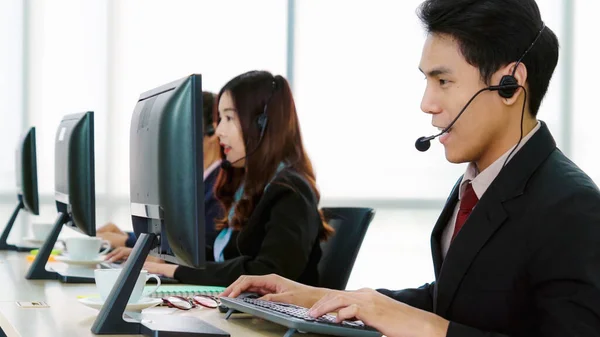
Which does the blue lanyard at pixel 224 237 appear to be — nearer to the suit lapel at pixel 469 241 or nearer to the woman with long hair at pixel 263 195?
the woman with long hair at pixel 263 195

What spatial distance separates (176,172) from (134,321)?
29 centimetres

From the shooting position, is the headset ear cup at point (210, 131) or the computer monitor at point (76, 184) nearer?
the computer monitor at point (76, 184)

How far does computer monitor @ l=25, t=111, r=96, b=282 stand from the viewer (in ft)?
6.88

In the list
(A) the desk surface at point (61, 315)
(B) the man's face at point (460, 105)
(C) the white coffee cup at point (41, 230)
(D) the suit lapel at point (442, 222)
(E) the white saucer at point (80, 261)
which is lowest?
(C) the white coffee cup at point (41, 230)

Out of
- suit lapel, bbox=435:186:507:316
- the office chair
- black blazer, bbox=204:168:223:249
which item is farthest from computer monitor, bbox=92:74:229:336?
black blazer, bbox=204:168:223:249

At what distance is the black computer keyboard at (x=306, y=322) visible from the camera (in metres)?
1.32

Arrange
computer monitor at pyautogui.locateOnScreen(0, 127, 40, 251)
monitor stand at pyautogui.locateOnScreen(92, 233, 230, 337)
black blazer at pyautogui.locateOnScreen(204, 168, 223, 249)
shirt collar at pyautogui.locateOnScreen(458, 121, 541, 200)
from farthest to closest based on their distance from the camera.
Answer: computer monitor at pyautogui.locateOnScreen(0, 127, 40, 251)
black blazer at pyautogui.locateOnScreen(204, 168, 223, 249)
shirt collar at pyautogui.locateOnScreen(458, 121, 541, 200)
monitor stand at pyautogui.locateOnScreen(92, 233, 230, 337)

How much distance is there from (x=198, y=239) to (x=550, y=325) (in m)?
0.55

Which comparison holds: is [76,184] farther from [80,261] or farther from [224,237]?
[224,237]

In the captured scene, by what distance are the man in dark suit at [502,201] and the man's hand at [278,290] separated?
0.67 feet

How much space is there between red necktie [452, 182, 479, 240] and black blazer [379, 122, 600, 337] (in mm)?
134

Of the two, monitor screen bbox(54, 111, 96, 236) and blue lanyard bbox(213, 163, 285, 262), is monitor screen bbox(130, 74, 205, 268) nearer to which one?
monitor screen bbox(54, 111, 96, 236)

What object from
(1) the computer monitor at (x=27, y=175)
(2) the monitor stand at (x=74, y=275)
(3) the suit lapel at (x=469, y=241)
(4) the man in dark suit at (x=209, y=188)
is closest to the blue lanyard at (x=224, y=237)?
(4) the man in dark suit at (x=209, y=188)

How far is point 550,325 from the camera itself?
124 cm
